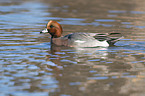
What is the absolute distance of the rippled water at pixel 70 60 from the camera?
786 cm

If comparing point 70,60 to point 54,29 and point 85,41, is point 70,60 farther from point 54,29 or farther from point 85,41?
point 54,29

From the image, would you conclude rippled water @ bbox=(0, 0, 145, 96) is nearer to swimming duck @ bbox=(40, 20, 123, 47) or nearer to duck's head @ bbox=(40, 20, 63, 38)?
swimming duck @ bbox=(40, 20, 123, 47)

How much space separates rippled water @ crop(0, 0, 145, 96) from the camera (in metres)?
7.86

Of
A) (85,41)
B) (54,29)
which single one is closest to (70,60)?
(85,41)

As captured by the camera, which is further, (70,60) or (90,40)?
(90,40)

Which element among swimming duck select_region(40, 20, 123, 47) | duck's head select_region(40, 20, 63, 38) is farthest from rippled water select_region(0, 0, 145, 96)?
duck's head select_region(40, 20, 63, 38)

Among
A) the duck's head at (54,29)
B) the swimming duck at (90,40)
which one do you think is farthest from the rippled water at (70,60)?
the duck's head at (54,29)

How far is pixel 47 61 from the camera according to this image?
34.1ft

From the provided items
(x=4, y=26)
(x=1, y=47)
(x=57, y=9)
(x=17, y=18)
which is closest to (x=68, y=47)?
(x=1, y=47)

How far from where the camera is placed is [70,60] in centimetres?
1050

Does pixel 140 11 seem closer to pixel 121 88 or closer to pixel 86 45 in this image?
pixel 86 45

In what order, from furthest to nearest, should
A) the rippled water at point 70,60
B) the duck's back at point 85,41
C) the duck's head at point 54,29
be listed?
the duck's head at point 54,29 < the duck's back at point 85,41 < the rippled water at point 70,60

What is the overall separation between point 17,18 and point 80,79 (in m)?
12.4

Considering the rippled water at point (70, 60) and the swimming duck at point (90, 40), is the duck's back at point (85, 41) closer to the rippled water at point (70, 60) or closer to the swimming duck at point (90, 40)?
the swimming duck at point (90, 40)
